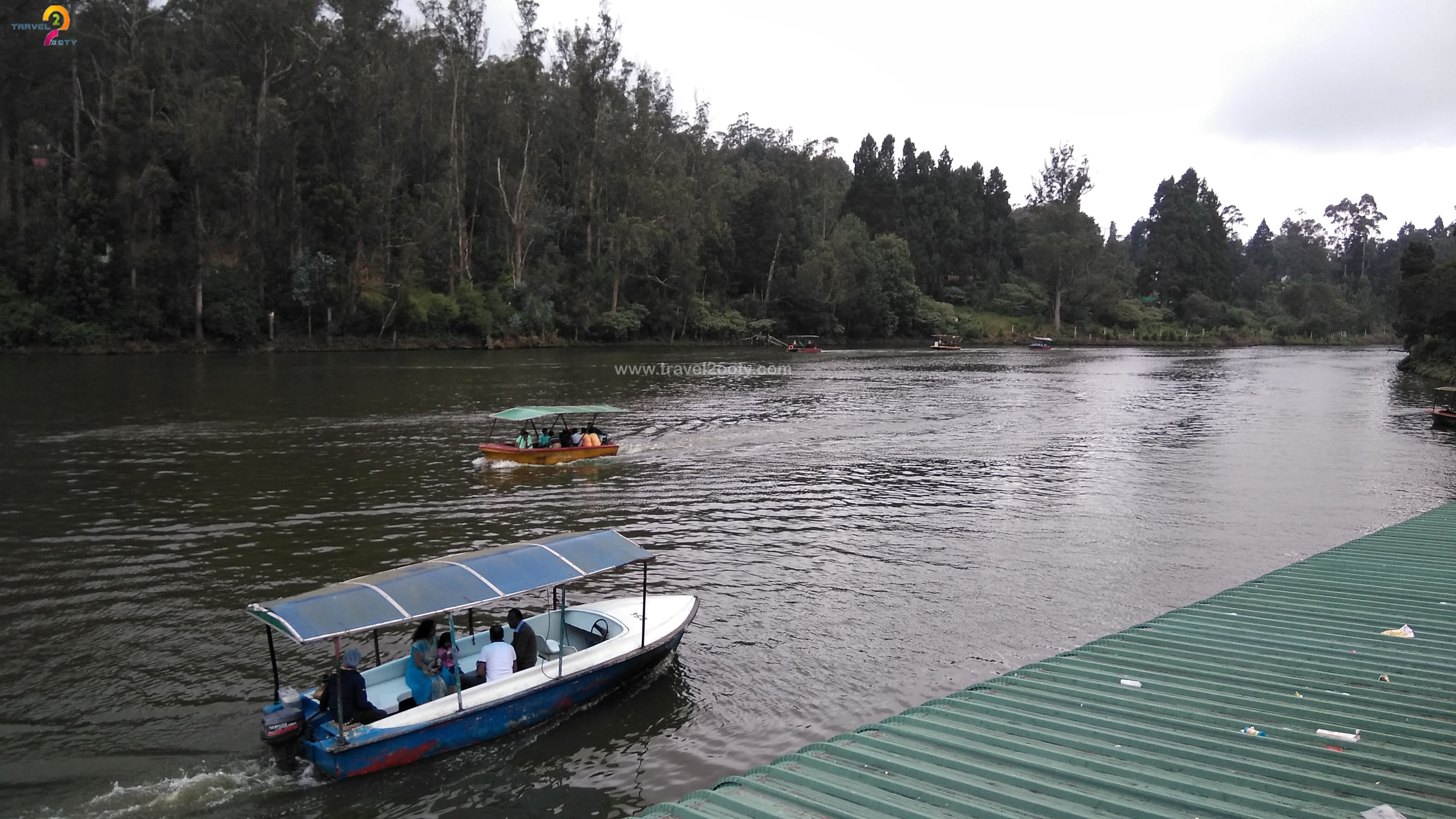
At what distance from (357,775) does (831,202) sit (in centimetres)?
11799

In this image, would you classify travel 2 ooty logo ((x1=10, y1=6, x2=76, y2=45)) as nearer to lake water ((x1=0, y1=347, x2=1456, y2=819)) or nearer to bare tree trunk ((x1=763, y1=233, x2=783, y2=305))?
lake water ((x1=0, y1=347, x2=1456, y2=819))

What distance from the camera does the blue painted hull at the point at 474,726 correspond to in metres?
11.3

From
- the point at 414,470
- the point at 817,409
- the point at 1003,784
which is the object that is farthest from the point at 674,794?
the point at 817,409

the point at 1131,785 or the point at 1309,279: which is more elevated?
the point at 1309,279

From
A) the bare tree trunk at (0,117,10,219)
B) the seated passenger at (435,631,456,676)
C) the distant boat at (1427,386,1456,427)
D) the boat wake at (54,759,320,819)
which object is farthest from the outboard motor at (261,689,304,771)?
the bare tree trunk at (0,117,10,219)

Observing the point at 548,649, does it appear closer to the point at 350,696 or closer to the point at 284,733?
the point at 350,696

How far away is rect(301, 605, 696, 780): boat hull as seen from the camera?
37.1ft

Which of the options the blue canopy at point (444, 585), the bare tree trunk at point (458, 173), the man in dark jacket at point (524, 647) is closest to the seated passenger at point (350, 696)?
the blue canopy at point (444, 585)

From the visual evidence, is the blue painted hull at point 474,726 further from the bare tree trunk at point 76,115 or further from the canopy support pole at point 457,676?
the bare tree trunk at point 76,115

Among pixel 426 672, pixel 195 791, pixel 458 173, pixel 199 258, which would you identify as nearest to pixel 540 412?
pixel 426 672

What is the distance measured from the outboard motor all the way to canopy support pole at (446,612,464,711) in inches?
71.8

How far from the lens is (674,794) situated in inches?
444

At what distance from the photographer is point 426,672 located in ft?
40.8

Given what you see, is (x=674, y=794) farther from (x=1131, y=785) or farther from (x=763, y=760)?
(x=1131, y=785)
